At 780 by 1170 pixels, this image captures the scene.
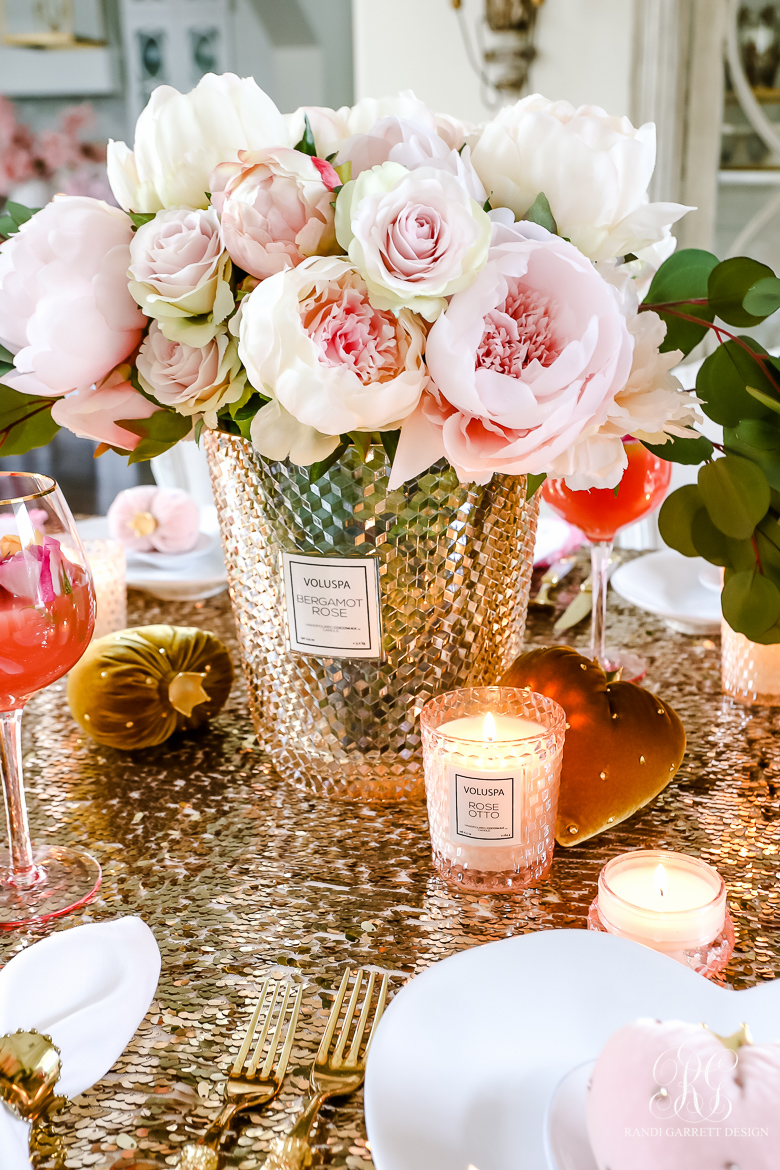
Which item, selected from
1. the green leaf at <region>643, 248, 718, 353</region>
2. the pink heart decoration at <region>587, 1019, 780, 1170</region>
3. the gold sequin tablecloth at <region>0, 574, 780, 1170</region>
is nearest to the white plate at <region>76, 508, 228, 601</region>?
the gold sequin tablecloth at <region>0, 574, 780, 1170</region>

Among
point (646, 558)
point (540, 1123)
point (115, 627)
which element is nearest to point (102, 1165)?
point (540, 1123)

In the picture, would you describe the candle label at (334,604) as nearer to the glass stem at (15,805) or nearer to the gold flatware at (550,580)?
the glass stem at (15,805)

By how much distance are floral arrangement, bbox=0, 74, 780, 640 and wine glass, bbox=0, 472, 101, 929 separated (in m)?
0.07

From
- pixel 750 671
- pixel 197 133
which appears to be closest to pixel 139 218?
pixel 197 133

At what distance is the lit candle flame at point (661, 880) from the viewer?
1.88 feet

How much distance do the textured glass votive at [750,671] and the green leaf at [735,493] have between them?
0.67ft

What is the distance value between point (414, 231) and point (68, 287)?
0.68 ft

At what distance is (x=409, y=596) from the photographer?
684 millimetres

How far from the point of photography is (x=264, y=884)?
0.63 meters

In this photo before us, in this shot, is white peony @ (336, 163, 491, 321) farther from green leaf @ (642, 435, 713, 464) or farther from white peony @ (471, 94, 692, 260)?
green leaf @ (642, 435, 713, 464)

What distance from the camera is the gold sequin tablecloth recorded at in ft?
1.51

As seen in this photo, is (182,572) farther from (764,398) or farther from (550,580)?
(764,398)

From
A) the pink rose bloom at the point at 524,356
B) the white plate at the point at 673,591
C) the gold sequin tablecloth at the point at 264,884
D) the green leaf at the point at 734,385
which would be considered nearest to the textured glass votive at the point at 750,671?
the gold sequin tablecloth at the point at 264,884

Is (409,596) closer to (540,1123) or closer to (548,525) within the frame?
(540,1123)
